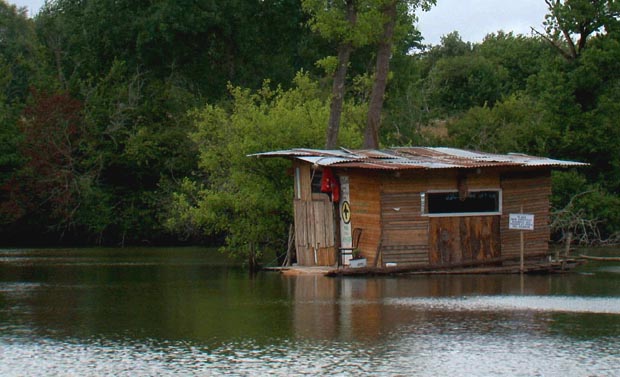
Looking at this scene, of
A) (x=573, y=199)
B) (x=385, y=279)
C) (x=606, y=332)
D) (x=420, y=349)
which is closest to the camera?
(x=420, y=349)

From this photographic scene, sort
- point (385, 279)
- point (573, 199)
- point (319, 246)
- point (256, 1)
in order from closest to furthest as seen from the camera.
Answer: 1. point (385, 279)
2. point (319, 246)
3. point (573, 199)
4. point (256, 1)

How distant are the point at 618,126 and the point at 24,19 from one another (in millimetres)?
70093

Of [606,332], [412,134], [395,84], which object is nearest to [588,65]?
[412,134]

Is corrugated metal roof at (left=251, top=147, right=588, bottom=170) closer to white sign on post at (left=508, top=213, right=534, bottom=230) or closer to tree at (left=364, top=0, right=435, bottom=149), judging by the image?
white sign on post at (left=508, top=213, right=534, bottom=230)

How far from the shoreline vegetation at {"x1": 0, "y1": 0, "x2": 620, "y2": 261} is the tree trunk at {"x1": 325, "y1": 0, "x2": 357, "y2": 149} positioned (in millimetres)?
73

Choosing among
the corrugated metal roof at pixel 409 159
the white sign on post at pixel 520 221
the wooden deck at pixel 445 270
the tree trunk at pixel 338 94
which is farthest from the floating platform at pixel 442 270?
the tree trunk at pixel 338 94

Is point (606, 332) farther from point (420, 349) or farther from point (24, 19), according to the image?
point (24, 19)

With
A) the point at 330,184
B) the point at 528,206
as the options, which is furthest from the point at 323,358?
the point at 528,206

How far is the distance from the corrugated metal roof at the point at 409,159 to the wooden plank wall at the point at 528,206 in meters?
0.63

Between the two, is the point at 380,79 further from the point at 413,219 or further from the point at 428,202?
the point at 413,219

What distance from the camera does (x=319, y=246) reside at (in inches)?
1454

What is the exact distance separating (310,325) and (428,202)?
11.6 metres

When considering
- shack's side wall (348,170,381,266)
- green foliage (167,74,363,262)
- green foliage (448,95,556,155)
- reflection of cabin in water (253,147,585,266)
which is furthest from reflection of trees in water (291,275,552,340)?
green foliage (448,95,556,155)

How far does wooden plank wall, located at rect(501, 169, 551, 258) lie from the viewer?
34719 millimetres
